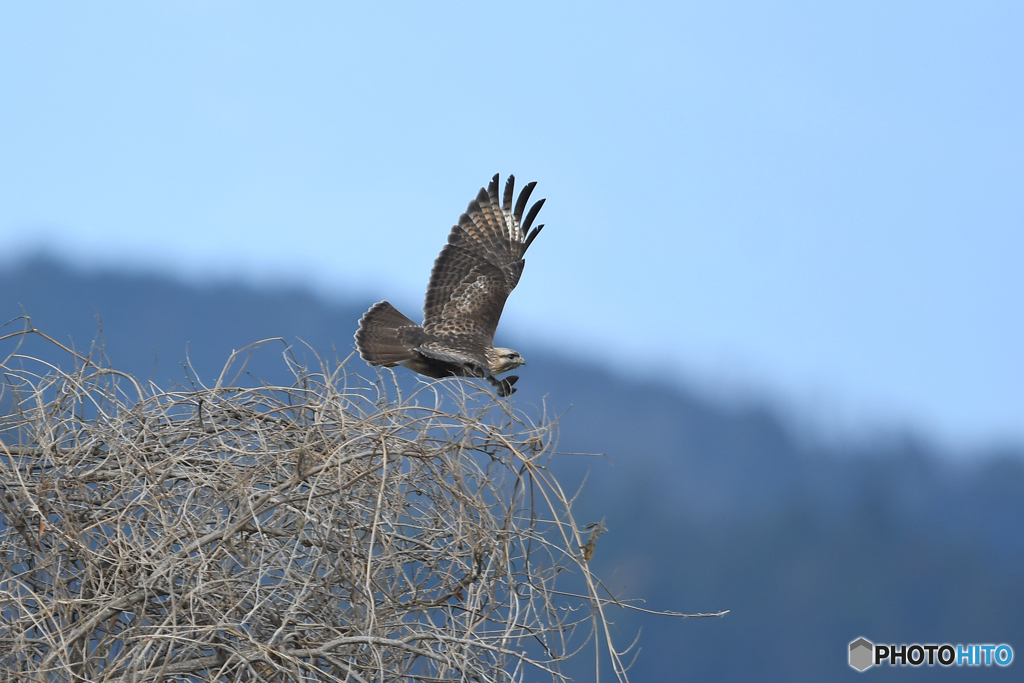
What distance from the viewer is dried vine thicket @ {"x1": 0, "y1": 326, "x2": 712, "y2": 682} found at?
3.22 m

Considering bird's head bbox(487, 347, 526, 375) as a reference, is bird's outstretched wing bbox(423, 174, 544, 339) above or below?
above

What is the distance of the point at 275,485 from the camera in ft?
11.3

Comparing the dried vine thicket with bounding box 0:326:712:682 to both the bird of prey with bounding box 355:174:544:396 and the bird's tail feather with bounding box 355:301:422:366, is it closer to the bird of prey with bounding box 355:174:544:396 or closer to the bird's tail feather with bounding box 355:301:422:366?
the bird of prey with bounding box 355:174:544:396

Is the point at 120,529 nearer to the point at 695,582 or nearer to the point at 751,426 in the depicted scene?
the point at 695,582

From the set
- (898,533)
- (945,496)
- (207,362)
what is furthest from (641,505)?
(207,362)

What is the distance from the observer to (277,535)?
11.3 feet

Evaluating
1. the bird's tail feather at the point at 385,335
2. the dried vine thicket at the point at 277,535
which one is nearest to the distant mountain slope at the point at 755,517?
the bird's tail feather at the point at 385,335

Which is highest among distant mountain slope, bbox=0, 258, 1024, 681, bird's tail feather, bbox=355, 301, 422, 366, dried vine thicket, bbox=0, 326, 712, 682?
bird's tail feather, bbox=355, 301, 422, 366

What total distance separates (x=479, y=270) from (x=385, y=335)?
37.7 inches

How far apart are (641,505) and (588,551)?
1274 inches

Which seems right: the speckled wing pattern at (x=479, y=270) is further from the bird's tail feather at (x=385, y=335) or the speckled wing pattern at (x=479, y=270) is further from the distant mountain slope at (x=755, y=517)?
the distant mountain slope at (x=755, y=517)

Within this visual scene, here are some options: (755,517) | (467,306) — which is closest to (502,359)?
(467,306)

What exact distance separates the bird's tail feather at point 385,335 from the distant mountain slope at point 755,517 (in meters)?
19.1

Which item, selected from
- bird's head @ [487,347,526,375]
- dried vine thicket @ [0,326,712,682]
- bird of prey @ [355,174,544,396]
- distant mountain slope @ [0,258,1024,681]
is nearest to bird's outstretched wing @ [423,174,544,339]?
bird of prey @ [355,174,544,396]
